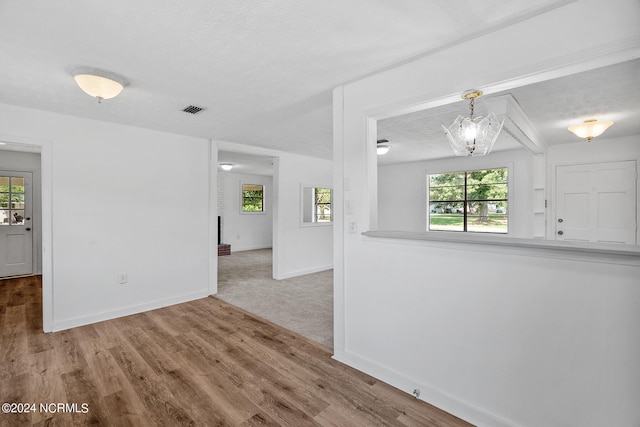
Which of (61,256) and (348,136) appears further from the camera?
(61,256)

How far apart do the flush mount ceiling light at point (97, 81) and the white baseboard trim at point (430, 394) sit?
277cm

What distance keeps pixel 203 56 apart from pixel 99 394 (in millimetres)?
2428

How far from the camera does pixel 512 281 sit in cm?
171

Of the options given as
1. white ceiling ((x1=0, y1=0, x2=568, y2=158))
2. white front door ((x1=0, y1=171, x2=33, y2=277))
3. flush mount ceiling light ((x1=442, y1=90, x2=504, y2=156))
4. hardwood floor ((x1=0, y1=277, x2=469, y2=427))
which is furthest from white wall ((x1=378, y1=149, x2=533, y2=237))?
white front door ((x1=0, y1=171, x2=33, y2=277))

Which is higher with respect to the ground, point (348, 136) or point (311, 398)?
point (348, 136)

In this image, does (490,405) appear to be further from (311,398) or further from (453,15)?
(453,15)

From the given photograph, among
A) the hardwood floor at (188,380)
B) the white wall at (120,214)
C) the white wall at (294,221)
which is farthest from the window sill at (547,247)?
the white wall at (294,221)

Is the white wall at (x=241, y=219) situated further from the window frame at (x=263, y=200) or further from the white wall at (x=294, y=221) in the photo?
the white wall at (x=294, y=221)

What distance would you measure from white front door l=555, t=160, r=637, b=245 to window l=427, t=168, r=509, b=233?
92 cm

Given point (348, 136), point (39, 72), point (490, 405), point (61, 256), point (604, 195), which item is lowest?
point (490, 405)

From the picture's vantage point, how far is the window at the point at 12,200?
5.25 metres

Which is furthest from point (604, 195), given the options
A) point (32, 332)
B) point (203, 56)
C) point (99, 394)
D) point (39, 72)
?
point (32, 332)

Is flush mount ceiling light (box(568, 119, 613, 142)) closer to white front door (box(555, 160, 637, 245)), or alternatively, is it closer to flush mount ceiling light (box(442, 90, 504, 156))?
white front door (box(555, 160, 637, 245))

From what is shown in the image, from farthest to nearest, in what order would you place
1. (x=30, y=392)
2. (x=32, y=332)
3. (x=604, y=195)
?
(x=604, y=195), (x=32, y=332), (x=30, y=392)
